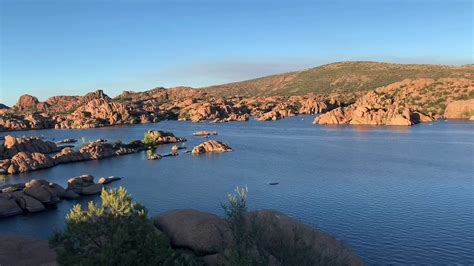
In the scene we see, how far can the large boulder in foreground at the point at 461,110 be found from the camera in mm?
190750

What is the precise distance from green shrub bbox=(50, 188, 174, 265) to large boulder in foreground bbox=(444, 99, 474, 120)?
622 feet

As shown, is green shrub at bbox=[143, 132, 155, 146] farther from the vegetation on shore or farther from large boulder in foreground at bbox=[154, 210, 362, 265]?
the vegetation on shore

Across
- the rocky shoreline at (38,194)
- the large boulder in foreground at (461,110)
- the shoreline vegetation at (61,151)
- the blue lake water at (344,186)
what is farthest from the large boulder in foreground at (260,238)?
the large boulder in foreground at (461,110)

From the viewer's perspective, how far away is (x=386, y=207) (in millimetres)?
61219

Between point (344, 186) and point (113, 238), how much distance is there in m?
54.8

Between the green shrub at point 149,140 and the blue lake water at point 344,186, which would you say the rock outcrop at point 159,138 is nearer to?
the green shrub at point 149,140

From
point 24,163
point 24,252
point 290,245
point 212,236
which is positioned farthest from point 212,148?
point 290,245

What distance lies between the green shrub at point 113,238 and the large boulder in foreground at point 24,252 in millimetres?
9526

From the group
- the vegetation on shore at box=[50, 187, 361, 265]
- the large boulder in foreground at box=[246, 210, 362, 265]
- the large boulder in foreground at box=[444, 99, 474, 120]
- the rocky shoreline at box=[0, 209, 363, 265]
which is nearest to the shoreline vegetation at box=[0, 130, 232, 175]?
the rocky shoreline at box=[0, 209, 363, 265]

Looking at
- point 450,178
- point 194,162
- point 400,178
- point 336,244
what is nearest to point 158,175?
point 194,162

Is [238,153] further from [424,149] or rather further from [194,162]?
[424,149]

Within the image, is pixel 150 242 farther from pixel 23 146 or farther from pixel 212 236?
pixel 23 146

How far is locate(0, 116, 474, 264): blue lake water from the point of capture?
5012cm

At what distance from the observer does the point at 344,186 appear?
7544 cm
